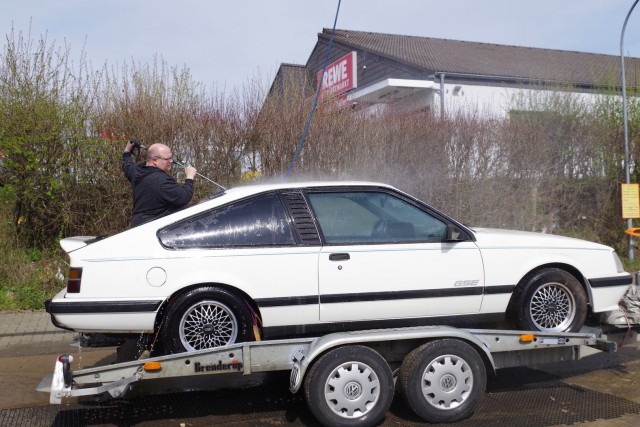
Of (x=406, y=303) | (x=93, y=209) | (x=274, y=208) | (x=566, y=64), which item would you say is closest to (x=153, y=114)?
(x=93, y=209)

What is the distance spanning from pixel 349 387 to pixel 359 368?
0.48 ft

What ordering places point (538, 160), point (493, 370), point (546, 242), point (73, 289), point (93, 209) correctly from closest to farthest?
point (73, 289), point (493, 370), point (546, 242), point (93, 209), point (538, 160)

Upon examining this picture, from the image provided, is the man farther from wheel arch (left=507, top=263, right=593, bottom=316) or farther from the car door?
wheel arch (left=507, top=263, right=593, bottom=316)

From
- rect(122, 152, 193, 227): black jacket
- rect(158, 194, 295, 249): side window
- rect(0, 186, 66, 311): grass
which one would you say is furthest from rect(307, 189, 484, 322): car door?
rect(0, 186, 66, 311): grass

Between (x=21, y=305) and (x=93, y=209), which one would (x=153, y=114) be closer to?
(x=93, y=209)

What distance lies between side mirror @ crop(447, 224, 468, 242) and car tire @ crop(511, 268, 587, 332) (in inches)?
25.3

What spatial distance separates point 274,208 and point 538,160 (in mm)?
8767

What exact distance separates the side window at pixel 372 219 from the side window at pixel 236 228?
1.03 feet

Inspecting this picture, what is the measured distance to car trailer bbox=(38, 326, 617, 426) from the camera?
4.38m

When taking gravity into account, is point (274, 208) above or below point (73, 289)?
above

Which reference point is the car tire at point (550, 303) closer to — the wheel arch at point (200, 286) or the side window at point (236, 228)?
the side window at point (236, 228)

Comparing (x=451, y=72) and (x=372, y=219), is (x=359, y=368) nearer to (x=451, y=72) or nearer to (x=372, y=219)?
(x=372, y=219)

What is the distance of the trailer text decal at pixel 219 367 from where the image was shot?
4.41m

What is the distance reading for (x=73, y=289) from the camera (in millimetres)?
4562
